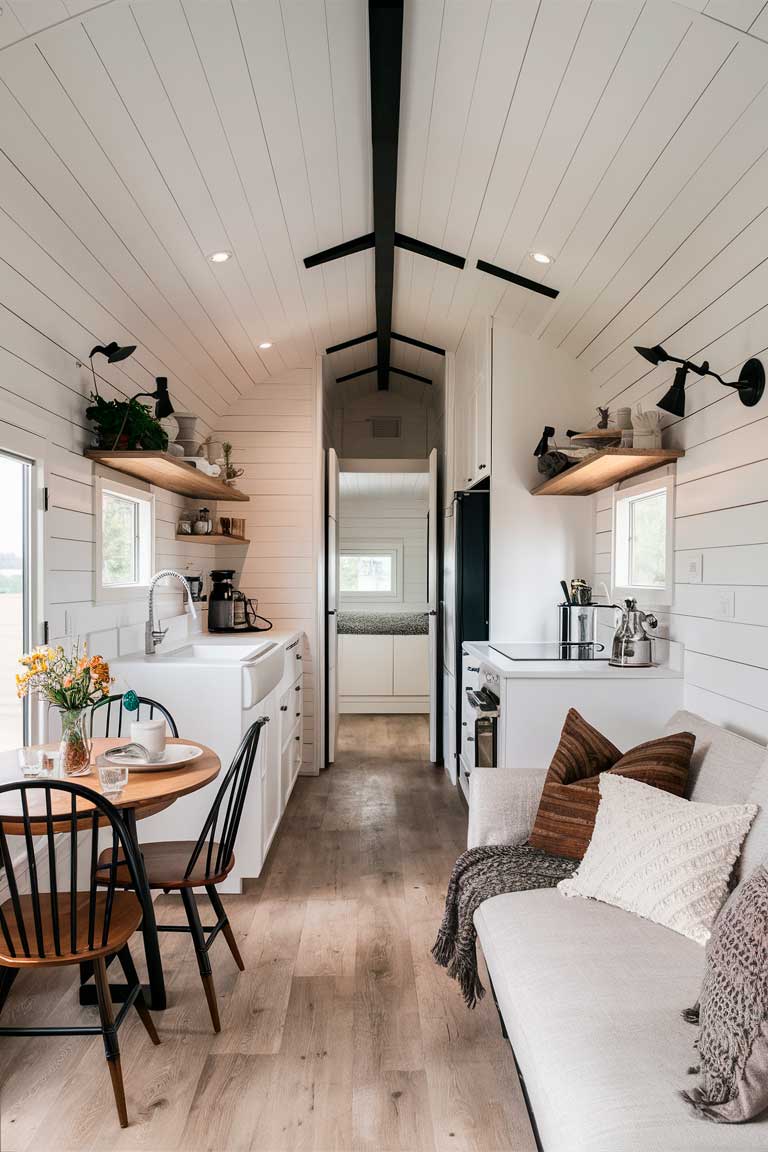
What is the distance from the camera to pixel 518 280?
367 centimetres

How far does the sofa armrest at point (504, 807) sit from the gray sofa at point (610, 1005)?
374 millimetres

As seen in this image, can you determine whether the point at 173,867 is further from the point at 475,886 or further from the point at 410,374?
the point at 410,374

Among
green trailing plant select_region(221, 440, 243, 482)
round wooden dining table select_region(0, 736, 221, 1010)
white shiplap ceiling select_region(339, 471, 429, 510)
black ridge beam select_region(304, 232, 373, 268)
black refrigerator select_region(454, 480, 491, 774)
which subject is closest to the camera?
round wooden dining table select_region(0, 736, 221, 1010)

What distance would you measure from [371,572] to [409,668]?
1.43m

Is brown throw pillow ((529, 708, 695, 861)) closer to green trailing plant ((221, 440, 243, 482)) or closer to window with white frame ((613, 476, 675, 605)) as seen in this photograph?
window with white frame ((613, 476, 675, 605))

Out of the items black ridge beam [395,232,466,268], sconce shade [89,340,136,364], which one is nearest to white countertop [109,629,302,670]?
sconce shade [89,340,136,364]

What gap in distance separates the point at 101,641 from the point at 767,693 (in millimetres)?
2458

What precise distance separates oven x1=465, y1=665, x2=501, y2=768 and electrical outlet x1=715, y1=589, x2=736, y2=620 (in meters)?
0.94

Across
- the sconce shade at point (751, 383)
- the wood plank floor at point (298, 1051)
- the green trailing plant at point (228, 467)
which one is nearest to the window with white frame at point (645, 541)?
the sconce shade at point (751, 383)

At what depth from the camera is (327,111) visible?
265 cm

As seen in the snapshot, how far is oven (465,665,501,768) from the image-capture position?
3.29 metres

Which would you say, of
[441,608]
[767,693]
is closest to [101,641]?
[767,693]

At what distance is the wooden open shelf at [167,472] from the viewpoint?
9.96 feet

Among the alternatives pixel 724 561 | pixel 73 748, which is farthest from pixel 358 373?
pixel 73 748
